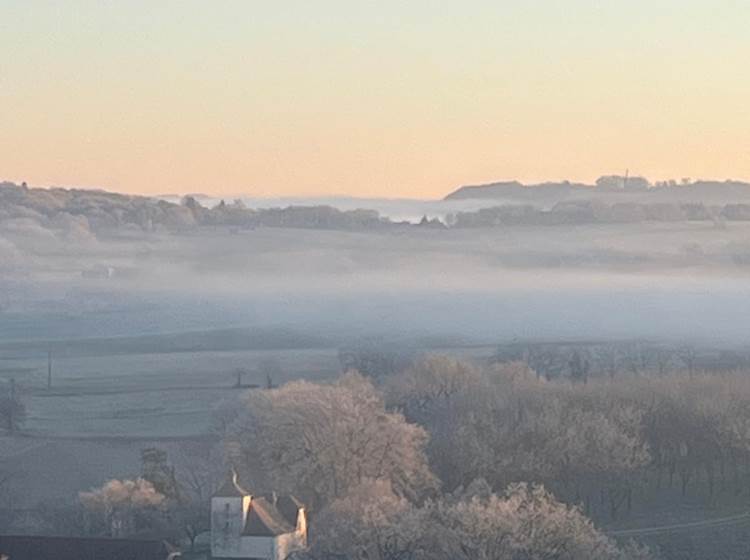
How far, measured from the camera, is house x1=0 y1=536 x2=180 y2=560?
48.6m

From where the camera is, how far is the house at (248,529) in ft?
171

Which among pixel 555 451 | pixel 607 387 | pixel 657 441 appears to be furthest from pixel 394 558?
pixel 607 387

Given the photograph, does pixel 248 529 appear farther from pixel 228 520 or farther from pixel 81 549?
pixel 81 549

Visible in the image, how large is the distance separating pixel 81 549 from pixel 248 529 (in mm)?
4567

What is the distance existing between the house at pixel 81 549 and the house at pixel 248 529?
2.92 m

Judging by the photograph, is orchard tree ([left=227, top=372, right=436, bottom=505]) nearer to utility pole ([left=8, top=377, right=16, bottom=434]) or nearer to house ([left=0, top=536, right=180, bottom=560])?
house ([left=0, top=536, right=180, bottom=560])

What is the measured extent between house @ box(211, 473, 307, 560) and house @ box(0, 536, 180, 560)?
2925 mm

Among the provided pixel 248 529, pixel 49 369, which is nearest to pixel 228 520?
pixel 248 529

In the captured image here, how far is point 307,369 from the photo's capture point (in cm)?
9900

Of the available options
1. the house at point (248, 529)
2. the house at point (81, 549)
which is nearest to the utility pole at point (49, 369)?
the house at point (248, 529)

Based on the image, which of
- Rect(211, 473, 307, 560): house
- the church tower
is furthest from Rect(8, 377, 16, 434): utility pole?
the church tower

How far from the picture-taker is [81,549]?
160ft

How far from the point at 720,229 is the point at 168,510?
85000 millimetres

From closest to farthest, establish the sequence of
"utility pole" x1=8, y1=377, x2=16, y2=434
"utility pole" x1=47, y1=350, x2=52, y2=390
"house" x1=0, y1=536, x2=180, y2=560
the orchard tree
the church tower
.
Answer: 1. "house" x1=0, y1=536, x2=180, y2=560
2. the church tower
3. the orchard tree
4. "utility pole" x1=8, y1=377, x2=16, y2=434
5. "utility pole" x1=47, y1=350, x2=52, y2=390
